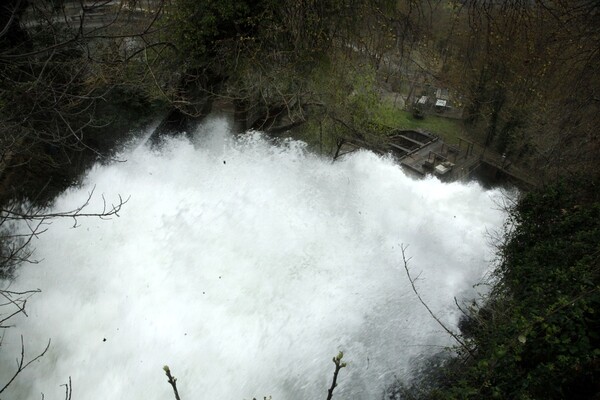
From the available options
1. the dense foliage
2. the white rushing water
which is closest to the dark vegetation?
the dense foliage

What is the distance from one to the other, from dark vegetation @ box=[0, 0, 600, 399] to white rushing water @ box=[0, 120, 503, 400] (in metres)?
0.64

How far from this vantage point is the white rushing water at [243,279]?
5.34 metres

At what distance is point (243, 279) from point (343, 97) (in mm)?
6102

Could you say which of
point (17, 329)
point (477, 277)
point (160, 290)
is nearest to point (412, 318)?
point (477, 277)

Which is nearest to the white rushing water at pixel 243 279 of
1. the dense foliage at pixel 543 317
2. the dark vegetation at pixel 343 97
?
the dark vegetation at pixel 343 97

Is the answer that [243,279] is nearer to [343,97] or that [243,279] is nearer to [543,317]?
[543,317]

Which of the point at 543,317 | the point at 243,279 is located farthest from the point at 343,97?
the point at 543,317

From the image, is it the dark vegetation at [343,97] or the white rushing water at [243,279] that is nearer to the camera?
the dark vegetation at [343,97]

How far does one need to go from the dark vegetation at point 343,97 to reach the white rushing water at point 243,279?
64 centimetres

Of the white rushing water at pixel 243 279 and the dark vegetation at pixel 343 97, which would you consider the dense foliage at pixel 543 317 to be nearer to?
the dark vegetation at pixel 343 97

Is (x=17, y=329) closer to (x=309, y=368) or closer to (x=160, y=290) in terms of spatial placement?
(x=160, y=290)

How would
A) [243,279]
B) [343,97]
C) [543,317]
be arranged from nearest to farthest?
[543,317]
[243,279]
[343,97]

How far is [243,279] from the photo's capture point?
645cm

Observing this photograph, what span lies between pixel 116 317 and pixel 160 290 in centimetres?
73
